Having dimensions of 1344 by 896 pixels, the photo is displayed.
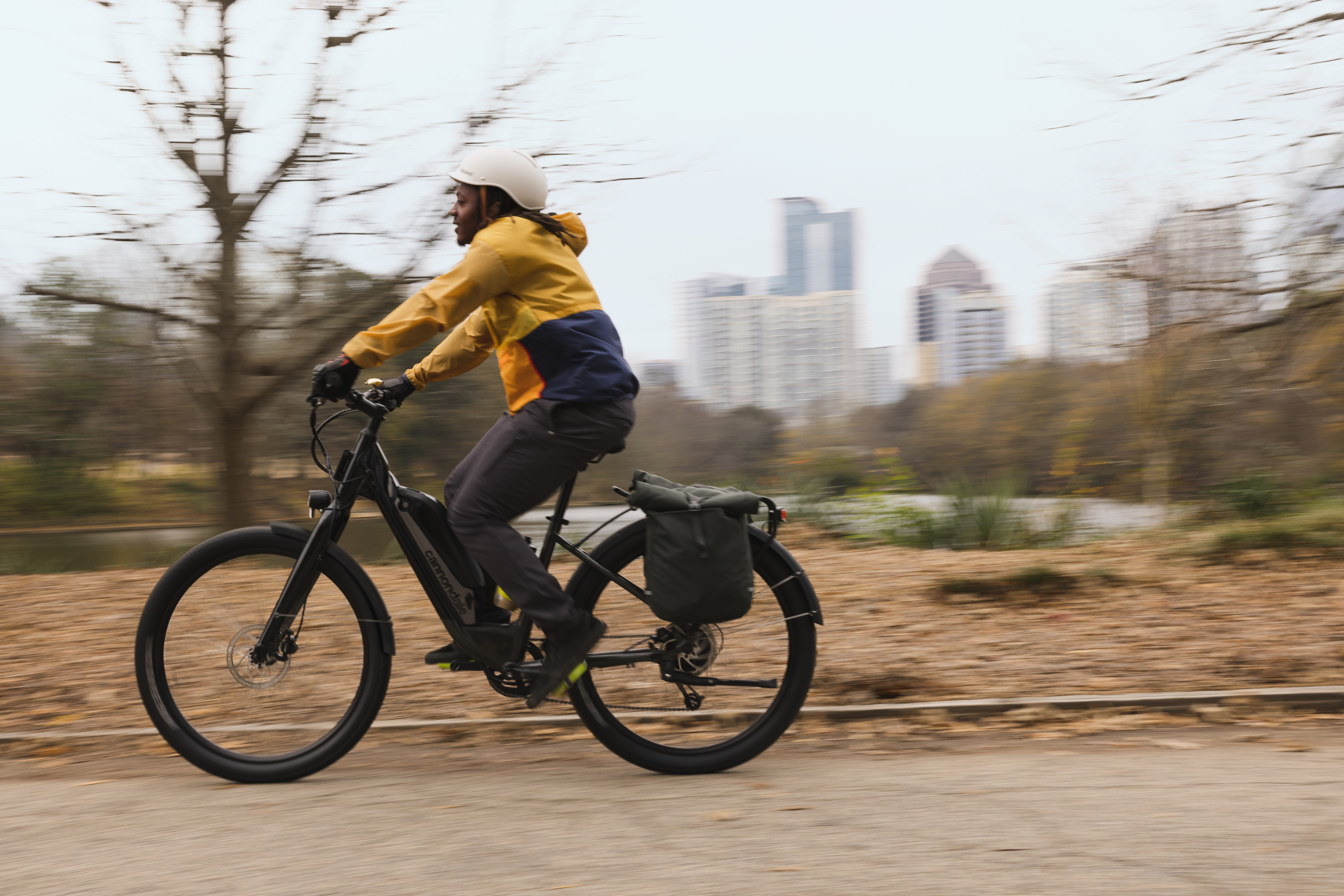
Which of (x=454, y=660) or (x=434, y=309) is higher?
(x=434, y=309)

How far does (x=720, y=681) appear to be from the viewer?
3.74 metres

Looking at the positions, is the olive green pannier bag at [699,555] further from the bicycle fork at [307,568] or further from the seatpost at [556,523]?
the bicycle fork at [307,568]

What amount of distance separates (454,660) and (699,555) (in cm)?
96

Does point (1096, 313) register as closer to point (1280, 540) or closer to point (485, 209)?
point (1280, 540)

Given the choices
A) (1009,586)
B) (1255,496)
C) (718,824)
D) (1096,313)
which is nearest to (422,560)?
(718,824)

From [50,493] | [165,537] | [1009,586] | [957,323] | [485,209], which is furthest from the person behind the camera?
[957,323]

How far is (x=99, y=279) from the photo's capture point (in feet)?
24.4

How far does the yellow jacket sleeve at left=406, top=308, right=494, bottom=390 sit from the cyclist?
31 centimetres

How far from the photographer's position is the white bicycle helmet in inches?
138

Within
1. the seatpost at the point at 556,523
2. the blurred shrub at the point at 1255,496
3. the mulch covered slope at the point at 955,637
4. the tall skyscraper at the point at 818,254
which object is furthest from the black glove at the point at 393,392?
the tall skyscraper at the point at 818,254

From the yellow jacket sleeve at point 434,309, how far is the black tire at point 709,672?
3.20 ft

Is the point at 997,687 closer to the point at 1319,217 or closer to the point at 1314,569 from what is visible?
the point at 1314,569

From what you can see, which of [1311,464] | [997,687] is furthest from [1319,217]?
[997,687]

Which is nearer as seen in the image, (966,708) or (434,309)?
(434,309)
